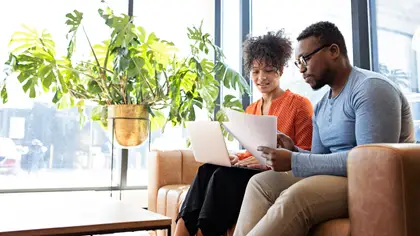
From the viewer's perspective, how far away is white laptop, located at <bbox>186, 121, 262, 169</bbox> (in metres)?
1.77

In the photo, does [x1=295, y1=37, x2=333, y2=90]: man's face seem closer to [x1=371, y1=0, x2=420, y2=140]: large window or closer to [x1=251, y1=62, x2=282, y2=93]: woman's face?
[x1=251, y1=62, x2=282, y2=93]: woman's face

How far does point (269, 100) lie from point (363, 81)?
2.76ft

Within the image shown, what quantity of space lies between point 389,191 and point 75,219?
92cm

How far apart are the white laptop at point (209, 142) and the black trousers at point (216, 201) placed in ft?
0.20

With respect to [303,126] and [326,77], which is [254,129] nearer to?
[326,77]

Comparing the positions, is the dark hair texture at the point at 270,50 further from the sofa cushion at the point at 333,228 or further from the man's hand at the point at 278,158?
the sofa cushion at the point at 333,228

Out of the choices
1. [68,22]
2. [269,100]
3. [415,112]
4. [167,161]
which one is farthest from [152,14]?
[415,112]

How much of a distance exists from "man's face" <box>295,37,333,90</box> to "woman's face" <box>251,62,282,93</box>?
22.7 inches

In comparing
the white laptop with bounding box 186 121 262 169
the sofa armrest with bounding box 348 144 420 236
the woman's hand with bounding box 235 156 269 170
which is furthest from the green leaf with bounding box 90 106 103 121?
the sofa armrest with bounding box 348 144 420 236

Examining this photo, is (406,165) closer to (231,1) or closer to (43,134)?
(43,134)

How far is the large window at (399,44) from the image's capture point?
84.9 inches

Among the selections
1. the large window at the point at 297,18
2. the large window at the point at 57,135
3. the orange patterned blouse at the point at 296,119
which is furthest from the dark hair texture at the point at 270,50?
the large window at the point at 57,135

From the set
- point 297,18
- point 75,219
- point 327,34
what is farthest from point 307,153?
point 297,18

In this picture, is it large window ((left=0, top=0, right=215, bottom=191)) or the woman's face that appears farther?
large window ((left=0, top=0, right=215, bottom=191))
